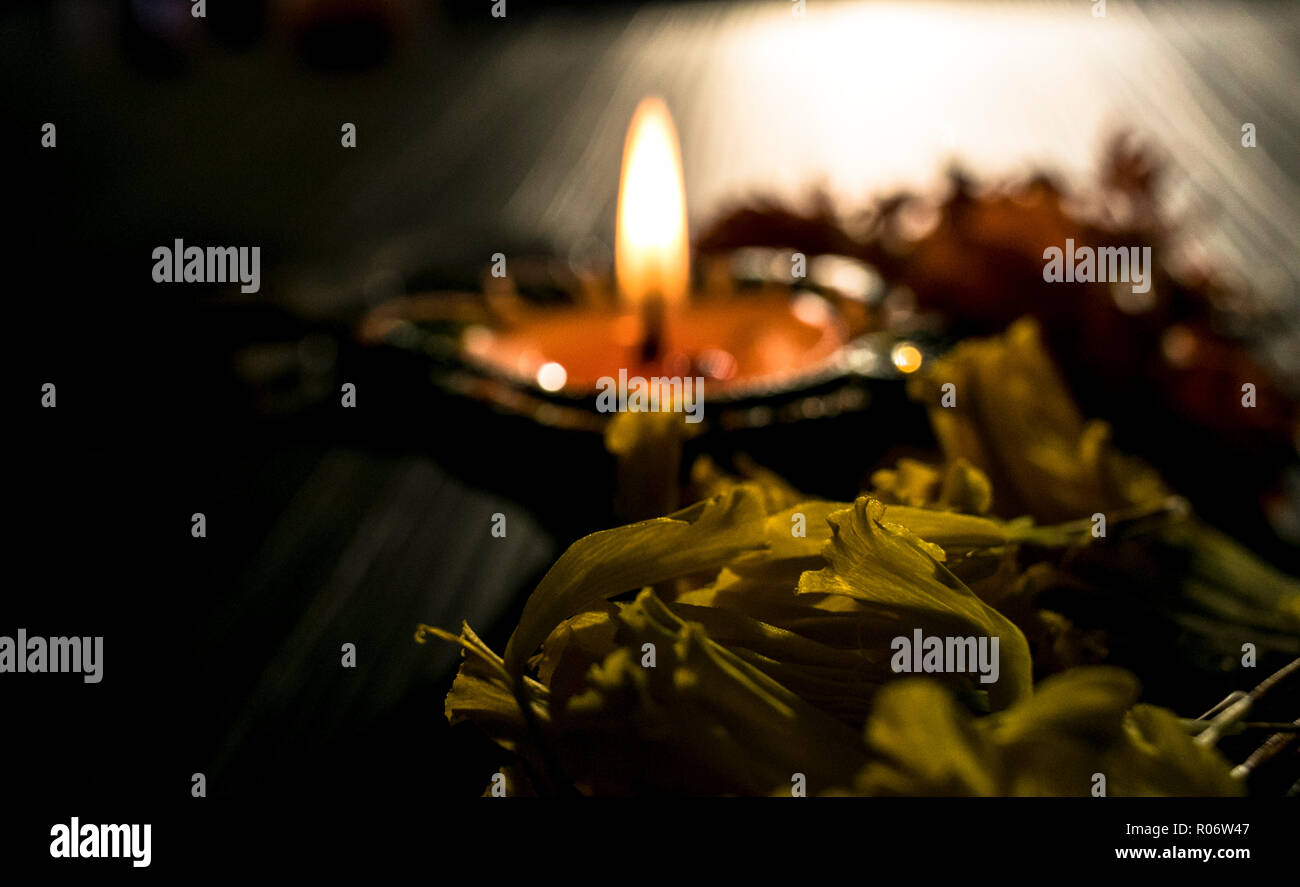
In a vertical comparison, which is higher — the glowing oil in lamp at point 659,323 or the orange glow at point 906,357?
the glowing oil in lamp at point 659,323

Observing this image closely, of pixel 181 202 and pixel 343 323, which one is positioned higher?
pixel 181 202

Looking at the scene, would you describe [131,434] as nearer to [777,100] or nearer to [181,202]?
[181,202]

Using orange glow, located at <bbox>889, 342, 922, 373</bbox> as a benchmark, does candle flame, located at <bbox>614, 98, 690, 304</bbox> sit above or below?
above

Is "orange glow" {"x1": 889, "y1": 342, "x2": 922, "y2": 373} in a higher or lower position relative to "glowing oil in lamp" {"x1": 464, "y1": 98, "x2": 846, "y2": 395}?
lower
